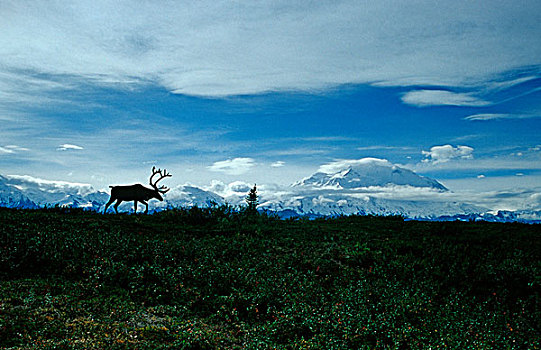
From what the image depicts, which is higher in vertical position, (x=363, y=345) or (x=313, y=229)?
(x=313, y=229)

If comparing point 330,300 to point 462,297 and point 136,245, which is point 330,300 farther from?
point 136,245

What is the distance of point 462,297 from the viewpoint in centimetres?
1427

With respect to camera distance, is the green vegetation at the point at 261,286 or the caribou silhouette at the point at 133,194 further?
the caribou silhouette at the point at 133,194

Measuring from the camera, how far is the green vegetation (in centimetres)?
992

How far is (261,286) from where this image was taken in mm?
13711

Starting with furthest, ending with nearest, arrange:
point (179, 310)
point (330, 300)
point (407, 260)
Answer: point (407, 260)
point (330, 300)
point (179, 310)

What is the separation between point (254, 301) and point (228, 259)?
4343 mm

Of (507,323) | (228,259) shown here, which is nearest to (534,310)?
(507,323)

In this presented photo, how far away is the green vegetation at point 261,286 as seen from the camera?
992 centimetres

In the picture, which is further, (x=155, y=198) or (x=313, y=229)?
(x=155, y=198)

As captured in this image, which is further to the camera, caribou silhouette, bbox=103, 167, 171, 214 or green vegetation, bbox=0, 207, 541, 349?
caribou silhouette, bbox=103, 167, 171, 214

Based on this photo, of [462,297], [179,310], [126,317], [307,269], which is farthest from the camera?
[307,269]

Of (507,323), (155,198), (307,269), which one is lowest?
(507,323)

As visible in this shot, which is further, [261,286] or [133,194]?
[133,194]
